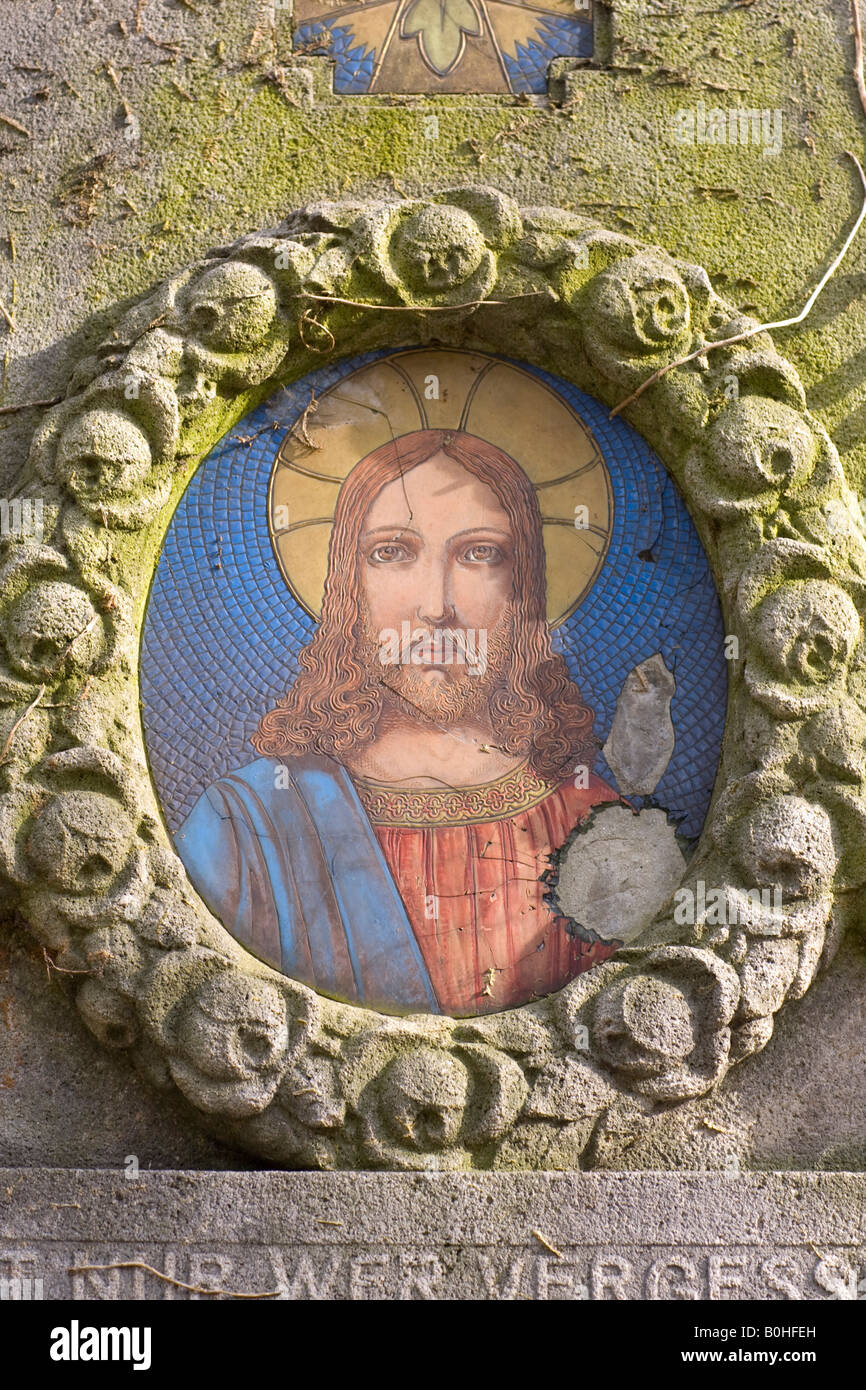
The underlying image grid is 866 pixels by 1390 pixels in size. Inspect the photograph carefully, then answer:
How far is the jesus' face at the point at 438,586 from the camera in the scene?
19.5 feet

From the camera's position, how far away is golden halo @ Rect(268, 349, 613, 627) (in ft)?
20.0

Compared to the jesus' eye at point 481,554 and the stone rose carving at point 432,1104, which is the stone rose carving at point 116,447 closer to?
the jesus' eye at point 481,554

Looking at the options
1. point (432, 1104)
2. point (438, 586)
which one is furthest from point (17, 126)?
point (432, 1104)

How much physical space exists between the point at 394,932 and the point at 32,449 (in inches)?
83.2

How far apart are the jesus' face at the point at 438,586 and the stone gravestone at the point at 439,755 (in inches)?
0.5

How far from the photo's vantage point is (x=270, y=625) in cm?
603

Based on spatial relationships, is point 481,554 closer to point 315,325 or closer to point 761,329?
point 315,325

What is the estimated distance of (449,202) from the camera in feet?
20.2

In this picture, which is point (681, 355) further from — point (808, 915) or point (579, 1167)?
point (579, 1167)

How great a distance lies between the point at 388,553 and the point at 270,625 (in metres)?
0.50

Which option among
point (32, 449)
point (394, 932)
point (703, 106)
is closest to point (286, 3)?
point (703, 106)

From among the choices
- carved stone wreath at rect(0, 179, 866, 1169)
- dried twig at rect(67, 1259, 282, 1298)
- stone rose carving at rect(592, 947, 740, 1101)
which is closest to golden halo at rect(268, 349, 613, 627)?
carved stone wreath at rect(0, 179, 866, 1169)

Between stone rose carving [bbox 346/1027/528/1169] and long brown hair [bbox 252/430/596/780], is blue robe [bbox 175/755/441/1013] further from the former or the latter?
→ stone rose carving [bbox 346/1027/528/1169]

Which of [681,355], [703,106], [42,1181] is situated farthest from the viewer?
[703,106]
